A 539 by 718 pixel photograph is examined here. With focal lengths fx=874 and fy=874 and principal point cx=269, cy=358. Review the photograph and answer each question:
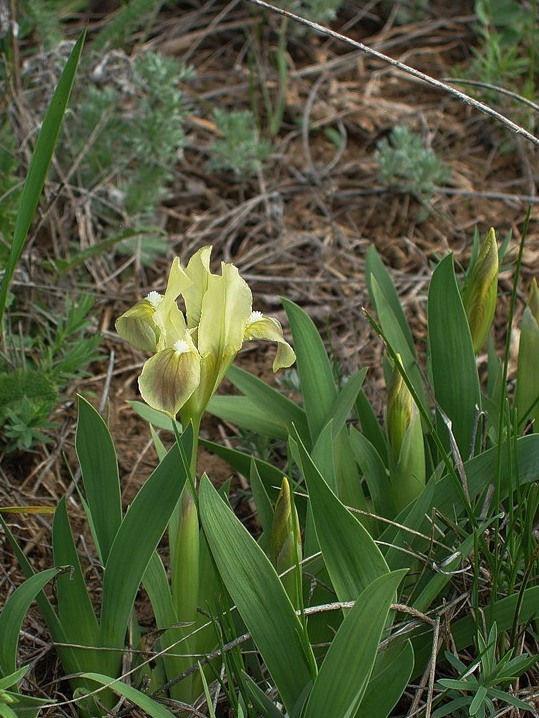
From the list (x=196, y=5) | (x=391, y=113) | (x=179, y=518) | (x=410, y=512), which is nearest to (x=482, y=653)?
(x=410, y=512)

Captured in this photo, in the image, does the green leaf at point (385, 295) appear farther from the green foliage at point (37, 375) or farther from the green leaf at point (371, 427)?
the green foliage at point (37, 375)

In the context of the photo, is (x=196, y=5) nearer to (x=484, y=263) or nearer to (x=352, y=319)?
(x=352, y=319)

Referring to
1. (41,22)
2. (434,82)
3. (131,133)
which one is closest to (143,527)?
(434,82)

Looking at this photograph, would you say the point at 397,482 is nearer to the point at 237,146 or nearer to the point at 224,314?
the point at 224,314

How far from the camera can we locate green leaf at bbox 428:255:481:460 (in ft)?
5.03

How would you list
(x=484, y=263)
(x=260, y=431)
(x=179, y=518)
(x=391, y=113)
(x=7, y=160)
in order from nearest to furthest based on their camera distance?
(x=179, y=518) < (x=484, y=263) < (x=260, y=431) < (x=7, y=160) < (x=391, y=113)

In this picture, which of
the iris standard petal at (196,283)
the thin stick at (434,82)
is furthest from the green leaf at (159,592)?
the thin stick at (434,82)

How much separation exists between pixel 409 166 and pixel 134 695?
1894mm

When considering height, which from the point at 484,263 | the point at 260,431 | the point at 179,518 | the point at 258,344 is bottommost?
the point at 258,344

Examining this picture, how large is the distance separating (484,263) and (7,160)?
1.33 m

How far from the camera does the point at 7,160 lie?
2.28 metres

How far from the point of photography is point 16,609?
4.01 feet

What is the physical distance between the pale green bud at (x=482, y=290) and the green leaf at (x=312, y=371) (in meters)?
0.28

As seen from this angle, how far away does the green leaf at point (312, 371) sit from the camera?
1.59 meters
